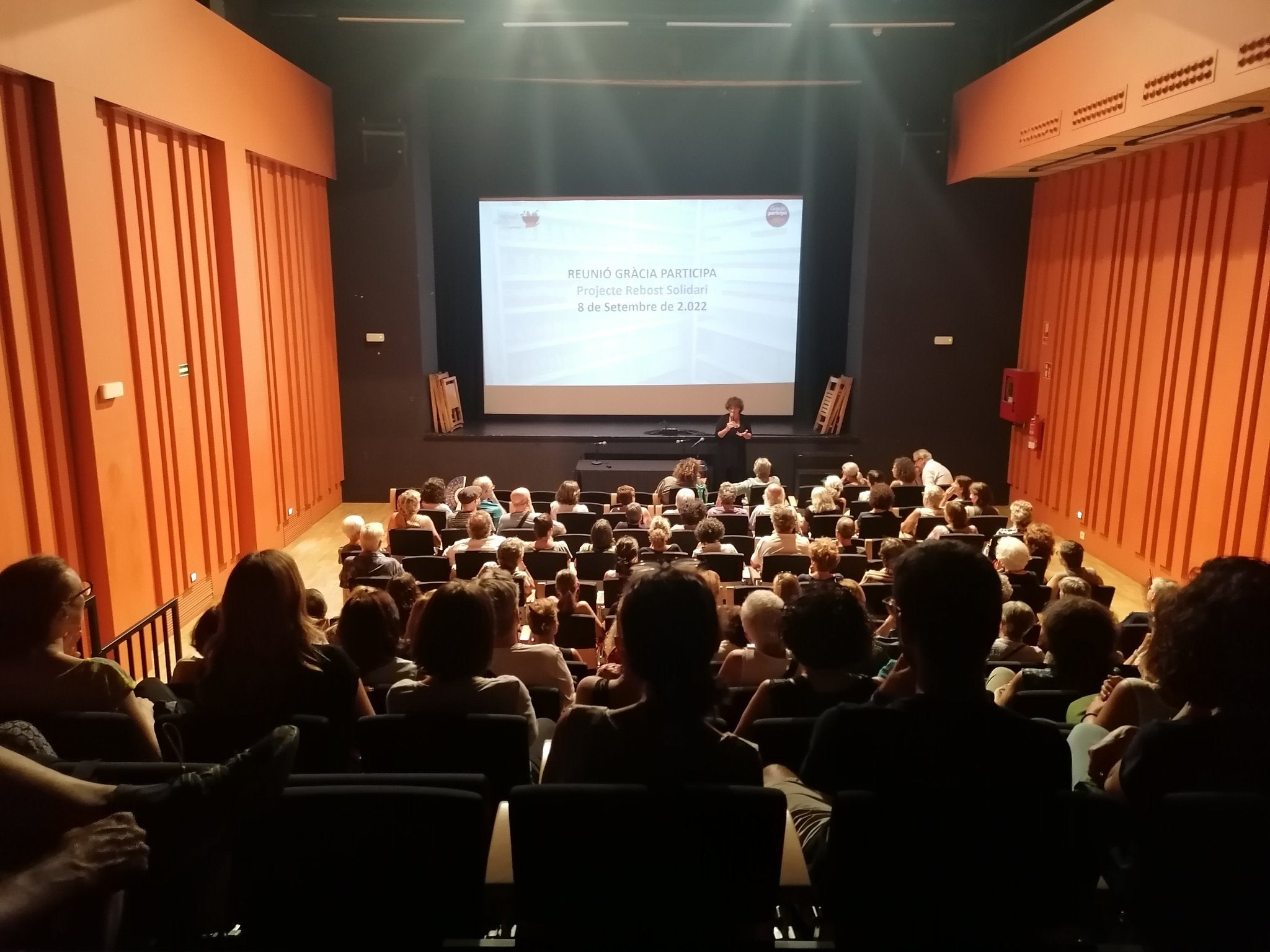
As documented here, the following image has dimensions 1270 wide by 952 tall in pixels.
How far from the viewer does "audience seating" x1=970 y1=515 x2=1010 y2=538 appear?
6543 mm

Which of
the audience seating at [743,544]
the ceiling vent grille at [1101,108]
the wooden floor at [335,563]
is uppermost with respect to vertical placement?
the ceiling vent grille at [1101,108]

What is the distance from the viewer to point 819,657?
257cm

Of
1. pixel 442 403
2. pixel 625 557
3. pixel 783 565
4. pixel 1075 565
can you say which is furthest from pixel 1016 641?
pixel 442 403

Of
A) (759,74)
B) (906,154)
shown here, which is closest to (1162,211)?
(906,154)

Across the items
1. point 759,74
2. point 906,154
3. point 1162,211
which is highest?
point 759,74

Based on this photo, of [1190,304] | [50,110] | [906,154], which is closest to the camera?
[50,110]

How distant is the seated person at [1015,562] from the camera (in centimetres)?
505

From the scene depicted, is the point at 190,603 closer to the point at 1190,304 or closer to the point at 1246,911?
the point at 1246,911

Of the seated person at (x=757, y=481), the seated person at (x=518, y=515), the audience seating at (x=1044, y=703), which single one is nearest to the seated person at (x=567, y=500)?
the seated person at (x=518, y=515)

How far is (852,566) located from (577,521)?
2.22 metres

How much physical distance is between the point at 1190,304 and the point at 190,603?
793 centimetres

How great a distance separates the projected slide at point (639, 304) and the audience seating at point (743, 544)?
5053mm

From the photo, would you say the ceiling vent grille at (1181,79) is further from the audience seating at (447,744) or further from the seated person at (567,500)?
the audience seating at (447,744)

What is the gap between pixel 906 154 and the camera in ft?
32.3
